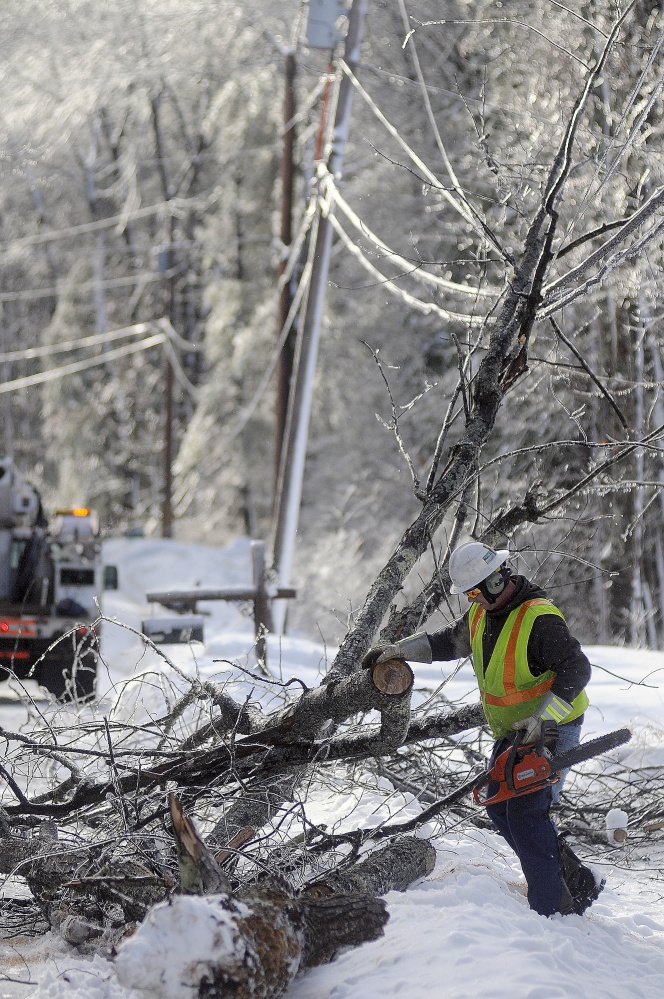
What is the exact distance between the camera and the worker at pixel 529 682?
3926mm

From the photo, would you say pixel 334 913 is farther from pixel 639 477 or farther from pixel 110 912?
pixel 639 477

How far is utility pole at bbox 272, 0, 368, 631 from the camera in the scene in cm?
1063

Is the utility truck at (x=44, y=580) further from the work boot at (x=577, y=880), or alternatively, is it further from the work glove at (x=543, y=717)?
the work glove at (x=543, y=717)

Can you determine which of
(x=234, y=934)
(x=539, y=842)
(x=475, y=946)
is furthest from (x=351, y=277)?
(x=234, y=934)

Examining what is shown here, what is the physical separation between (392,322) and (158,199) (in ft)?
49.3

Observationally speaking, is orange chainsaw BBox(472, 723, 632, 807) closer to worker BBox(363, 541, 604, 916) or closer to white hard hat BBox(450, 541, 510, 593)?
worker BBox(363, 541, 604, 916)

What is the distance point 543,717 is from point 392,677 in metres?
0.64

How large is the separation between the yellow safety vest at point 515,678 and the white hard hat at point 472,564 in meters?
0.23

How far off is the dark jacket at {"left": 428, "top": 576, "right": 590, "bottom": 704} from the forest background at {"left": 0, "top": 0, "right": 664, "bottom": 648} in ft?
3.08

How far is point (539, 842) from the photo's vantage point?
13.2 feet

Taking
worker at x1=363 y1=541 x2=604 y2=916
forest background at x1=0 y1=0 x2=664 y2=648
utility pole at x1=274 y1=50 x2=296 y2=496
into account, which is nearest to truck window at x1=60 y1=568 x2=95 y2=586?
forest background at x1=0 y1=0 x2=664 y2=648

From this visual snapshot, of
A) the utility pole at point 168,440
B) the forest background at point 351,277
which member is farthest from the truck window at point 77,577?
the utility pole at point 168,440

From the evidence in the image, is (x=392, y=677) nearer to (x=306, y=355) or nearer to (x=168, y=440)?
(x=306, y=355)

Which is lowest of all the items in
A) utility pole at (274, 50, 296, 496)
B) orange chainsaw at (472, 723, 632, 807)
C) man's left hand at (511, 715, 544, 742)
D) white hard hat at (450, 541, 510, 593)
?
orange chainsaw at (472, 723, 632, 807)
